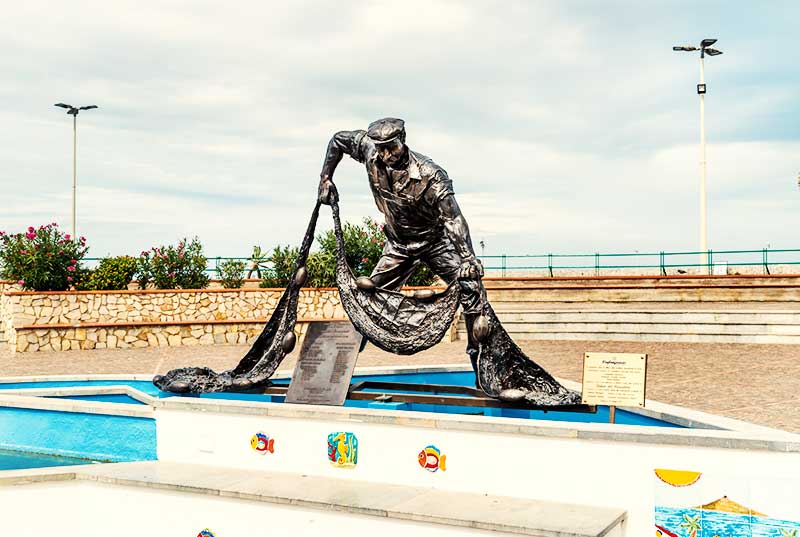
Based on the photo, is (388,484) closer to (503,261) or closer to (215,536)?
(215,536)

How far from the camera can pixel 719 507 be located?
511 cm

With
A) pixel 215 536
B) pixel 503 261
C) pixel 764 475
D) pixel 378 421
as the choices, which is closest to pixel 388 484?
pixel 378 421

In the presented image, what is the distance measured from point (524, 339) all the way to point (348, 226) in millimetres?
5946

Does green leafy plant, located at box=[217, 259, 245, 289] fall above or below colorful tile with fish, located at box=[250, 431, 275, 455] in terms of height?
above

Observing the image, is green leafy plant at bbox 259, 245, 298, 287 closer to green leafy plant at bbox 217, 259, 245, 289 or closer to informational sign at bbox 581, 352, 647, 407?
green leafy plant at bbox 217, 259, 245, 289

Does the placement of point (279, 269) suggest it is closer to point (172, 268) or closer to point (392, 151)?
point (172, 268)

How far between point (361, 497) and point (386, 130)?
3.36m

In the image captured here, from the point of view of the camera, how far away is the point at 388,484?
616 cm

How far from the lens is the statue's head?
23.9 feet

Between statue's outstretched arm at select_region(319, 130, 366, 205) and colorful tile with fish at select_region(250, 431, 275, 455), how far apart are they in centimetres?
263

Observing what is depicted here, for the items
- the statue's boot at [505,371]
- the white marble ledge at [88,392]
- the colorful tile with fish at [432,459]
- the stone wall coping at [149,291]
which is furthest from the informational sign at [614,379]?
the stone wall coping at [149,291]

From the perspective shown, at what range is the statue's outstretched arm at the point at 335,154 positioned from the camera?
26.3ft

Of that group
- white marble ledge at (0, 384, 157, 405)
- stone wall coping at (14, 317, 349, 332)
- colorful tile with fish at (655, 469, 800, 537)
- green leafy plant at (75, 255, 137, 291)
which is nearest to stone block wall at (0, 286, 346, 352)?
stone wall coping at (14, 317, 349, 332)

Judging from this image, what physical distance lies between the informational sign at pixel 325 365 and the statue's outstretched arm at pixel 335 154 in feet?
4.54
